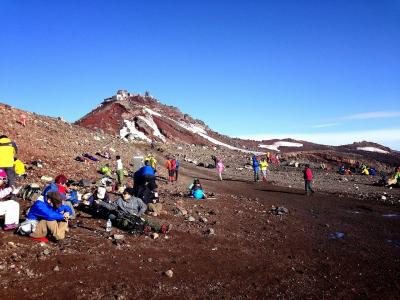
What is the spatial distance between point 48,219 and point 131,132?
50.9m

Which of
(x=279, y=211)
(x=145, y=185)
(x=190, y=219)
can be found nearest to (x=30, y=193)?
(x=145, y=185)

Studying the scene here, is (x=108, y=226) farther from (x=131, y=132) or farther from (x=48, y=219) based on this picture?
(x=131, y=132)

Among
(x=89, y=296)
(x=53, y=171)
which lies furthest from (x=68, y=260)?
(x=53, y=171)

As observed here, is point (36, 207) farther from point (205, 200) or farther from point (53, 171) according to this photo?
point (53, 171)

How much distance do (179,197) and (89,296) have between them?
1217 cm

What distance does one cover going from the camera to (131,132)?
60.2m

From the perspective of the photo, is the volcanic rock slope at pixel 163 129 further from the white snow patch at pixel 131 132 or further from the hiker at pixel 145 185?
the hiker at pixel 145 185

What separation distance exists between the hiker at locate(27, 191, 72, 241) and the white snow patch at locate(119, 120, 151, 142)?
4657 centimetres

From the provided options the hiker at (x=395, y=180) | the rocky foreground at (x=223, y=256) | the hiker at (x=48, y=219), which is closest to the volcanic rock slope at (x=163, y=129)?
the hiker at (x=395, y=180)

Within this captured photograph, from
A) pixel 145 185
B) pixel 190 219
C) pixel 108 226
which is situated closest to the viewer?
pixel 108 226

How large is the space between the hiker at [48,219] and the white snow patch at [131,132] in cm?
4657

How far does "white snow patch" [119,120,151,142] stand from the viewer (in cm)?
5803

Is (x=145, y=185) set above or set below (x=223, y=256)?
above

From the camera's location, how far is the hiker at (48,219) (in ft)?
32.6
